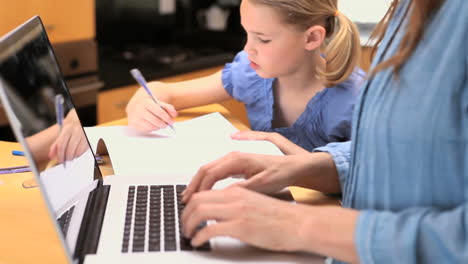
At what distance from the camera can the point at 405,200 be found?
71cm

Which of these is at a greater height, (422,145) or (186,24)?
(422,145)

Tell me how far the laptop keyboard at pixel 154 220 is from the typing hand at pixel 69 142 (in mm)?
109

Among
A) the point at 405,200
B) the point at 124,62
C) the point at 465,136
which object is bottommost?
the point at 124,62

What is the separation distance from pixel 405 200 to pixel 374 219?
77 millimetres

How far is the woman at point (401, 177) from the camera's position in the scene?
0.64 meters

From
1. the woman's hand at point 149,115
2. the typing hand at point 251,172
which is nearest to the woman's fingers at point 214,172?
the typing hand at point 251,172

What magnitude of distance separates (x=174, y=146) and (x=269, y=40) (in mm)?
380

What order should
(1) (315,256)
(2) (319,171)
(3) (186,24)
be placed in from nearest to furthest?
(1) (315,256)
(2) (319,171)
(3) (186,24)

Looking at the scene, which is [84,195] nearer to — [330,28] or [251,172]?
[251,172]

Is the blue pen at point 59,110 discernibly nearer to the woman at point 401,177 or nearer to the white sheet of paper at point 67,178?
the white sheet of paper at point 67,178

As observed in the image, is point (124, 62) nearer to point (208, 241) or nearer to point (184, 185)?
point (184, 185)

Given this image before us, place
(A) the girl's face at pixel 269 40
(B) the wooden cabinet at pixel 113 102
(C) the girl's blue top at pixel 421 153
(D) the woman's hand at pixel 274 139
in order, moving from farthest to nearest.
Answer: (B) the wooden cabinet at pixel 113 102 → (A) the girl's face at pixel 269 40 → (D) the woman's hand at pixel 274 139 → (C) the girl's blue top at pixel 421 153

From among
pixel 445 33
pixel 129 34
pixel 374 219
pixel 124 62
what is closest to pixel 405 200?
pixel 374 219

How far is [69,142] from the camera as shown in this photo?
0.92m
